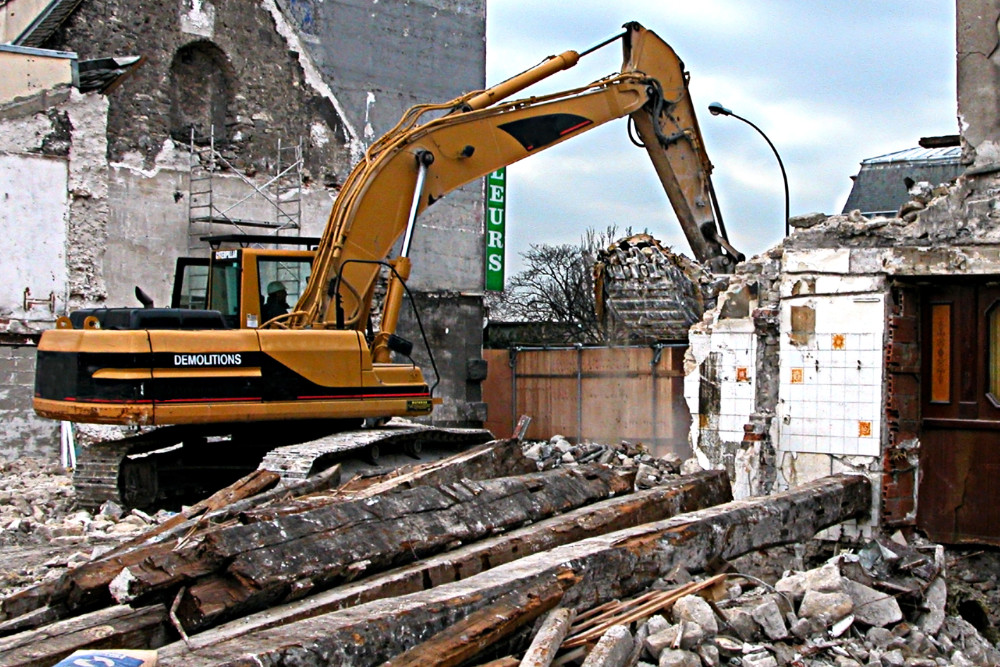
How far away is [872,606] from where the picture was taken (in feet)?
21.4

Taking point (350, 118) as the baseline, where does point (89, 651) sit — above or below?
below

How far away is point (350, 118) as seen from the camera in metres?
19.2

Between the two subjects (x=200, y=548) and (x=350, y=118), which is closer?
(x=200, y=548)

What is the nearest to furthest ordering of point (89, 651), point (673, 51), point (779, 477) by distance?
point (89, 651), point (779, 477), point (673, 51)

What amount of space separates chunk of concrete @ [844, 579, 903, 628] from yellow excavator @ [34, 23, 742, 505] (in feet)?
18.0

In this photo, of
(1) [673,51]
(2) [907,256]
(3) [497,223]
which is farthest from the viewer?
(3) [497,223]

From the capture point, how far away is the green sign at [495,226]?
20.8m

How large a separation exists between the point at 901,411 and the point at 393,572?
13.3 ft

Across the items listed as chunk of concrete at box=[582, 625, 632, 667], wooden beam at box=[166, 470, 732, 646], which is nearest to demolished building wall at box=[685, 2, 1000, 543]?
wooden beam at box=[166, 470, 732, 646]

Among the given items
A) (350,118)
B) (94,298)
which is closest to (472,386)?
(350,118)

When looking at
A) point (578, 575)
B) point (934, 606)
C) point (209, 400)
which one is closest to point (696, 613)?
point (578, 575)

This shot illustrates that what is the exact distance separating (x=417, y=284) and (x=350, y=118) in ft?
9.59

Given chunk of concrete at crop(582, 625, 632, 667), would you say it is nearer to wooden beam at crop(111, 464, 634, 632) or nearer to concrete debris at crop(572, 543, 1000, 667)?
concrete debris at crop(572, 543, 1000, 667)

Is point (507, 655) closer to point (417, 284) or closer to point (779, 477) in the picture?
point (779, 477)
